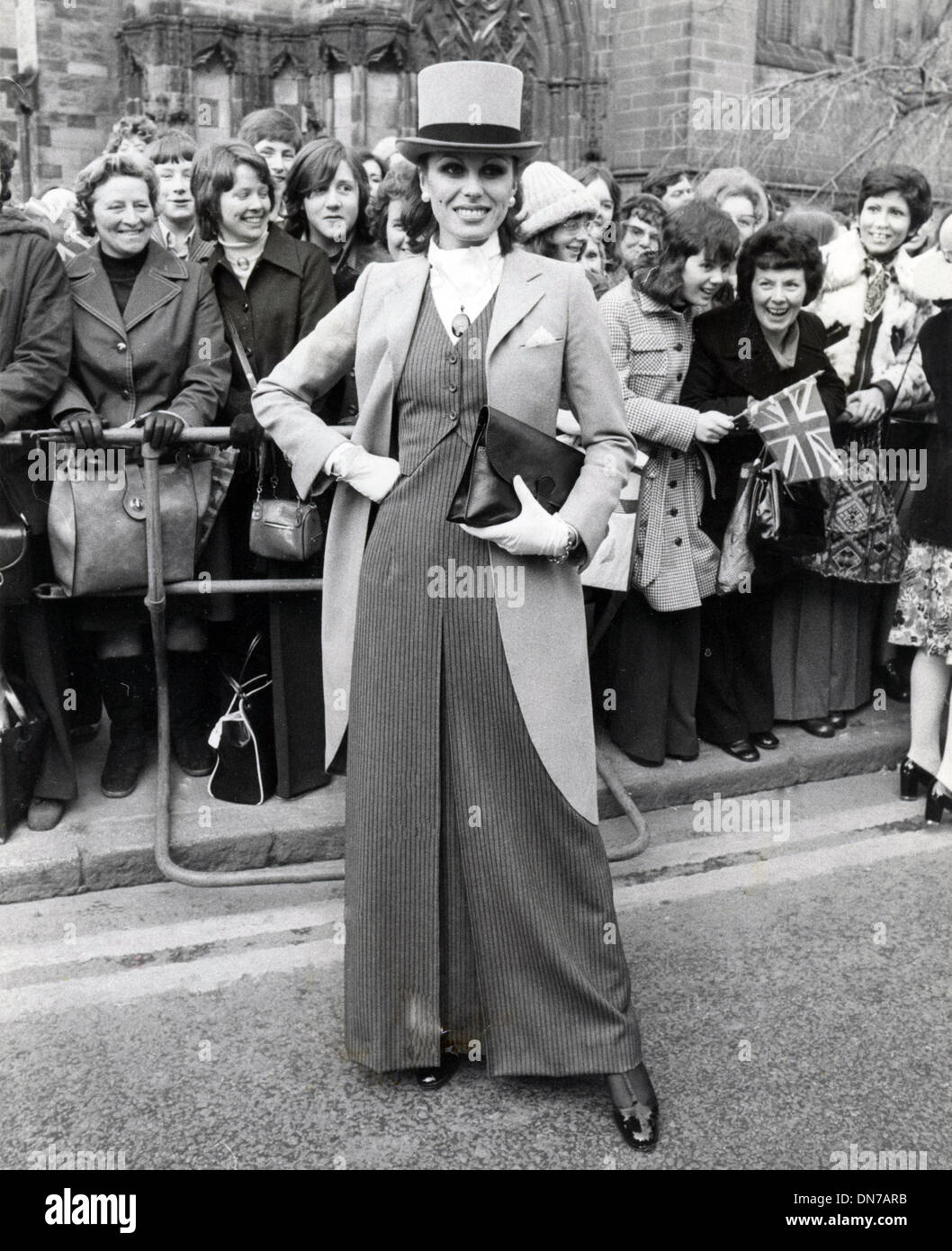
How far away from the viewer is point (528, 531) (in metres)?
3.24

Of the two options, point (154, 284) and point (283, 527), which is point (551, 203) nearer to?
point (154, 284)

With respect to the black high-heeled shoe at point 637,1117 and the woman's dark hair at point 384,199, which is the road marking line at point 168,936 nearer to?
the black high-heeled shoe at point 637,1117

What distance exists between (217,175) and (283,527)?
128 cm

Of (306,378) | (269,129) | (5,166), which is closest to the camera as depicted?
(306,378)

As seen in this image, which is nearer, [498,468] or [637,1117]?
[498,468]

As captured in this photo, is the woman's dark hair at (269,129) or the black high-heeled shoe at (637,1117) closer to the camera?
the black high-heeled shoe at (637,1117)

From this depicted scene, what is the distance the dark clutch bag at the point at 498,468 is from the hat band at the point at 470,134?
0.58m

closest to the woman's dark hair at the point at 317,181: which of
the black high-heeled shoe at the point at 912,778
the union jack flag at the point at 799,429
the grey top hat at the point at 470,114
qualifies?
the union jack flag at the point at 799,429

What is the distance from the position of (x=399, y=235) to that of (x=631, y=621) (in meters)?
1.65

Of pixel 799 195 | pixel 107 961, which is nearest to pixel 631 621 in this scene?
pixel 107 961

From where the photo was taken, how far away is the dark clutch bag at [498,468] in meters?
3.22

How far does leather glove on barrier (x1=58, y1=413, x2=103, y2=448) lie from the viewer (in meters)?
4.50

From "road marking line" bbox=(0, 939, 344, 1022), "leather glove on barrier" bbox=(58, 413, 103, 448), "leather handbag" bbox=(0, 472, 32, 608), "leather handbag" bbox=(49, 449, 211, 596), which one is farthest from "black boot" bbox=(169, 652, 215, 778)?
"road marking line" bbox=(0, 939, 344, 1022)

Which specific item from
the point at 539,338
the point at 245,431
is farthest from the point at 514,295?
the point at 245,431
